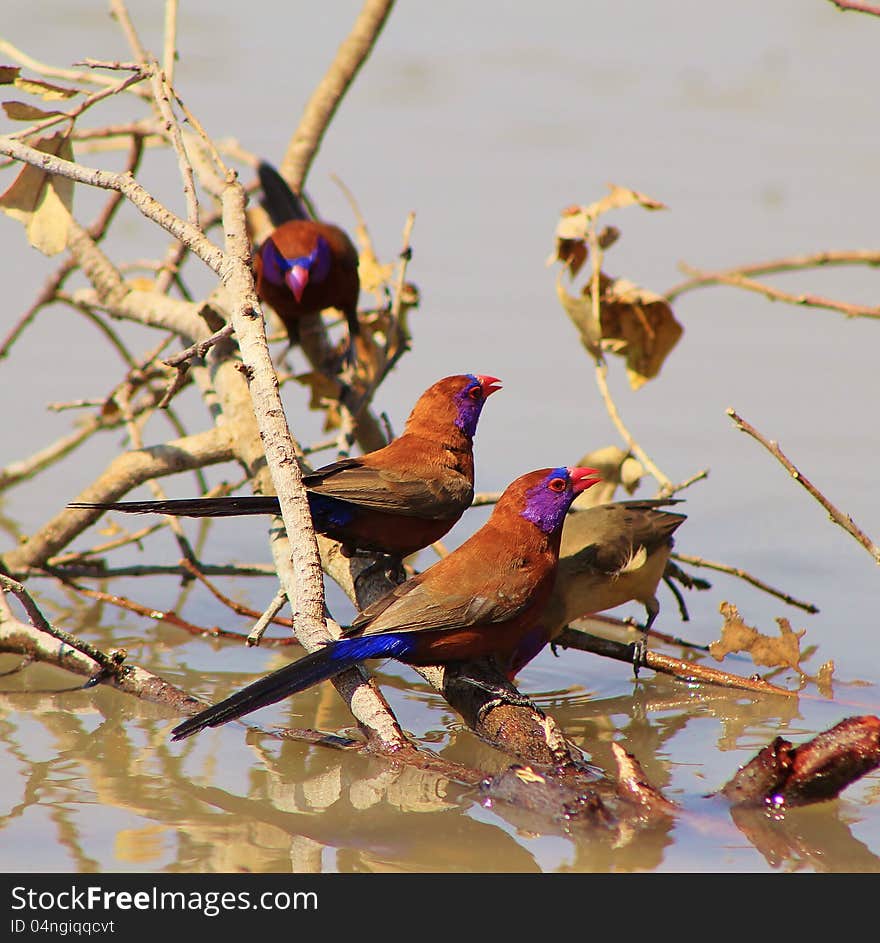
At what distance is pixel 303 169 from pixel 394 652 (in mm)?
3494

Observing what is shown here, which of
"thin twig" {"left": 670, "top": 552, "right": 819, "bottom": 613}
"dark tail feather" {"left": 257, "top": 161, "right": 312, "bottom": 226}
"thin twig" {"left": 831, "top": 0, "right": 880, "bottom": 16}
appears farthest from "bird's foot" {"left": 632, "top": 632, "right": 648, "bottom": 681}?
"dark tail feather" {"left": 257, "top": 161, "right": 312, "bottom": 226}

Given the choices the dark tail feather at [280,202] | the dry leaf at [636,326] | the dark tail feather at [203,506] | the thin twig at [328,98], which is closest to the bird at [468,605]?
the dark tail feather at [203,506]

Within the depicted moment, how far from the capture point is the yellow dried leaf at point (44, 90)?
13.2 feet

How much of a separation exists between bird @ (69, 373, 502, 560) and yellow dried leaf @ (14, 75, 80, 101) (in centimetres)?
139

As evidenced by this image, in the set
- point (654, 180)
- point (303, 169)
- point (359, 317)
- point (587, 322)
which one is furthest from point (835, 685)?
point (654, 180)

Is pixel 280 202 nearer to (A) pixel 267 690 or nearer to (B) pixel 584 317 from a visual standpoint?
(B) pixel 584 317

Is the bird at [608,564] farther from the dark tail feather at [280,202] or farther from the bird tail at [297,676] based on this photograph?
the dark tail feather at [280,202]

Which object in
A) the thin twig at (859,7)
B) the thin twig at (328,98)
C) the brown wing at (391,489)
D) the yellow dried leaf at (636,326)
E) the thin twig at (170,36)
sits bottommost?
the brown wing at (391,489)

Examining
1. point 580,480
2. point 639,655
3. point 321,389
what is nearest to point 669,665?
point 639,655

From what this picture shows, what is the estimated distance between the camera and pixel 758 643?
3967 mm

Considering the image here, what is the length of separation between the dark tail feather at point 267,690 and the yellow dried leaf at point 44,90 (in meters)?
2.10

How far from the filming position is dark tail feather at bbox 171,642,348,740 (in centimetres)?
288

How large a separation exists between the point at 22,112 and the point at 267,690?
2.17 metres
